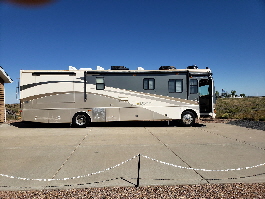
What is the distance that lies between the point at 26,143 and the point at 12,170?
3292mm

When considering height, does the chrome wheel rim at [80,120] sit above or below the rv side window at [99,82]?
below

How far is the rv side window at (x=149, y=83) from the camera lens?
482 inches

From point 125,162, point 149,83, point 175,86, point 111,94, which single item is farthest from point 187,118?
point 125,162

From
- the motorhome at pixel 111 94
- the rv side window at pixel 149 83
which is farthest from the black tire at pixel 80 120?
the rv side window at pixel 149 83

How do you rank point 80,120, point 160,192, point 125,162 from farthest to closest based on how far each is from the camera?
point 80,120 → point 125,162 → point 160,192

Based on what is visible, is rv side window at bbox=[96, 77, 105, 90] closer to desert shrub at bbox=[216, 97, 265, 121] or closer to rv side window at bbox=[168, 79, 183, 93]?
rv side window at bbox=[168, 79, 183, 93]

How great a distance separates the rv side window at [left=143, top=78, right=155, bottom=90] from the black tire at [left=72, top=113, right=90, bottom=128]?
407 centimetres

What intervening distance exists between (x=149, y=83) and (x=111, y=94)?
7.91 ft

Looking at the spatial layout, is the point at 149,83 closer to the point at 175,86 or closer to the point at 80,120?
the point at 175,86

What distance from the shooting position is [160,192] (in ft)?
12.5

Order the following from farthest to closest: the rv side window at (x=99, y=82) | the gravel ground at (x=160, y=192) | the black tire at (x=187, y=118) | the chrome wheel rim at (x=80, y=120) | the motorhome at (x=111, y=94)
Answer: the black tire at (x=187, y=118)
the chrome wheel rim at (x=80, y=120)
the rv side window at (x=99, y=82)
the motorhome at (x=111, y=94)
the gravel ground at (x=160, y=192)

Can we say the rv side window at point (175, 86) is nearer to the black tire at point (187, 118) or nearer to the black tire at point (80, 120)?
the black tire at point (187, 118)

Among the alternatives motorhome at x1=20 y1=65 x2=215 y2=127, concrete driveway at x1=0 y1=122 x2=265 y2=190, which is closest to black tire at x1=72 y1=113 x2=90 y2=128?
motorhome at x1=20 y1=65 x2=215 y2=127

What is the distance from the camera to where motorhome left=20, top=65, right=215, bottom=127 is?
1188 cm
